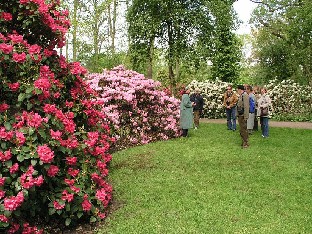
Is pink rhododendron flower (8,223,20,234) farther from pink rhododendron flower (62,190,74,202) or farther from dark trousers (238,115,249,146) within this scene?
dark trousers (238,115,249,146)

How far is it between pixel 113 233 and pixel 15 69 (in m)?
2.75

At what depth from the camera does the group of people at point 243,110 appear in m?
12.2

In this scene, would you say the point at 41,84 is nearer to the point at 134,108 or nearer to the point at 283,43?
the point at 134,108

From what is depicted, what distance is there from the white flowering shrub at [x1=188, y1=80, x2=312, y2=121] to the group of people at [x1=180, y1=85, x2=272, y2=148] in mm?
5372

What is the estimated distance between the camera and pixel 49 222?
6.07 m

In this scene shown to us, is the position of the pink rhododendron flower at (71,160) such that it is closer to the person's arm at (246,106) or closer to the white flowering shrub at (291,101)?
the person's arm at (246,106)

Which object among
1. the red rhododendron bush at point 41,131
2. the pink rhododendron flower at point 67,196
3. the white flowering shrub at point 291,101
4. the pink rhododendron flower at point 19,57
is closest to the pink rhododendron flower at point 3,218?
the red rhododendron bush at point 41,131

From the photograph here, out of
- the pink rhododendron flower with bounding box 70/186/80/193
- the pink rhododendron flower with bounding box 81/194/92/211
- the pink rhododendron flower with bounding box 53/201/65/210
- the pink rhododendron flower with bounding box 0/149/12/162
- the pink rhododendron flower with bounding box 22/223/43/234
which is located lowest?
the pink rhododendron flower with bounding box 22/223/43/234

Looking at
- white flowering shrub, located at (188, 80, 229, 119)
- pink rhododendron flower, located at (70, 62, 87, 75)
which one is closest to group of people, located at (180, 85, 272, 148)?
white flowering shrub, located at (188, 80, 229, 119)

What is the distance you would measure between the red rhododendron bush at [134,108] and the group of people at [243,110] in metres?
0.78

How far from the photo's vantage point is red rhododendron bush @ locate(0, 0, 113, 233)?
16.7ft

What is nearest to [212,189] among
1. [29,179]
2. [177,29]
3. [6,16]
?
[29,179]

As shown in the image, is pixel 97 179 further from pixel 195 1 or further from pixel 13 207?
pixel 195 1

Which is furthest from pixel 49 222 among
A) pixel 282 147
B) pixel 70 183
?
pixel 282 147
